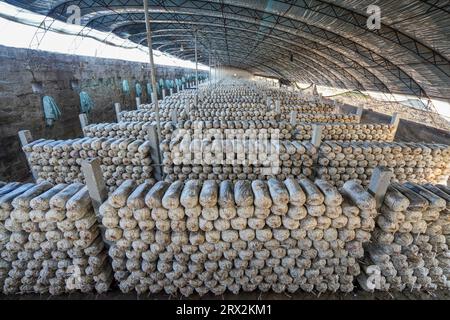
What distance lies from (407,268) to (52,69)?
16.4m

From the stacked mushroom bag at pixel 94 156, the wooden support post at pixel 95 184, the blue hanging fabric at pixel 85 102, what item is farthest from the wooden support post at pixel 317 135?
the blue hanging fabric at pixel 85 102

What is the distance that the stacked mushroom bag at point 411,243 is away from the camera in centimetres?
314

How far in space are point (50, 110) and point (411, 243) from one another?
573 inches

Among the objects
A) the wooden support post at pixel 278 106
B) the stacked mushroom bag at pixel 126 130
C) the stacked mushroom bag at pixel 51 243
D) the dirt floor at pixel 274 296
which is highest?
the wooden support post at pixel 278 106

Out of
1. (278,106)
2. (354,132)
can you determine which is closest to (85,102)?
(278,106)

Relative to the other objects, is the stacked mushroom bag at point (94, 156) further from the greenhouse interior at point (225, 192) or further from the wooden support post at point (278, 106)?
the wooden support post at point (278, 106)

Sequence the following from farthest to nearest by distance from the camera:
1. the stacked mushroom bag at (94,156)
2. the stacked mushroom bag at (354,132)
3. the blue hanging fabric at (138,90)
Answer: the blue hanging fabric at (138,90), the stacked mushroom bag at (354,132), the stacked mushroom bag at (94,156)

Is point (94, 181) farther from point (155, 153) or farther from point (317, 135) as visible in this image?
point (317, 135)

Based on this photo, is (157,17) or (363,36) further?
(157,17)

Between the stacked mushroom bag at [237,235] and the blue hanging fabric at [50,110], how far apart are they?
10.7 meters

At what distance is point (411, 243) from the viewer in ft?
10.9
